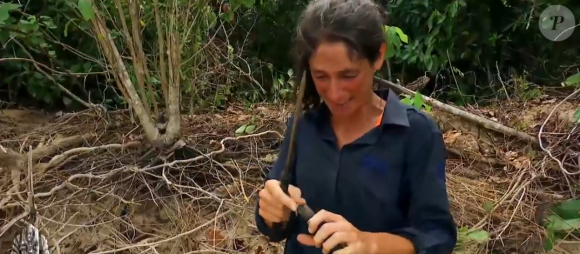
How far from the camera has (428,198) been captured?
1.10 m

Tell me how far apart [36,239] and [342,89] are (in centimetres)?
87

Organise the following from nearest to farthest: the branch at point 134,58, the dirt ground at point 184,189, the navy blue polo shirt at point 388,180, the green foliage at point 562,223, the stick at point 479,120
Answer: the navy blue polo shirt at point 388,180 → the green foliage at point 562,223 → the dirt ground at point 184,189 → the branch at point 134,58 → the stick at point 479,120

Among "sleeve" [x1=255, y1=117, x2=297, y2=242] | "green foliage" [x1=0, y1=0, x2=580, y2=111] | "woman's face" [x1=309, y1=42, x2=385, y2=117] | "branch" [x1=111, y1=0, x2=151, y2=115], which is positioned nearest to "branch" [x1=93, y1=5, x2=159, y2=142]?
"branch" [x1=111, y1=0, x2=151, y2=115]

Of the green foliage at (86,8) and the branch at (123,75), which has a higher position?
the green foliage at (86,8)

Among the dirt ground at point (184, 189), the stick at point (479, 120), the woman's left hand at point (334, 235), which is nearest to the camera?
the woman's left hand at point (334, 235)

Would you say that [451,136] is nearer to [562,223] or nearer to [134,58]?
[562,223]

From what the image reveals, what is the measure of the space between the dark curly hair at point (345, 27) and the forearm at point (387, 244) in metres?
0.28

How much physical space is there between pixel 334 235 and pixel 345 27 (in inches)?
12.9

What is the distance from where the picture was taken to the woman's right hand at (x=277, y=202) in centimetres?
107

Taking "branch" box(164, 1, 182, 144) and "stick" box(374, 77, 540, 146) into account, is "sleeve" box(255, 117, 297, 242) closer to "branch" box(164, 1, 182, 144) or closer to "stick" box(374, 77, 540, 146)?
"branch" box(164, 1, 182, 144)

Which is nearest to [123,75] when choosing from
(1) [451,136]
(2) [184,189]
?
(2) [184,189]

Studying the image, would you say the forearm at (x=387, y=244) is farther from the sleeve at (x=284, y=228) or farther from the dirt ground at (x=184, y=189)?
the dirt ground at (x=184, y=189)

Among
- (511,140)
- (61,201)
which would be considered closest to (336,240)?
(61,201)

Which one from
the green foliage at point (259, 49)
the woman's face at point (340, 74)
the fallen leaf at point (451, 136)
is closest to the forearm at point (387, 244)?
the woman's face at point (340, 74)
